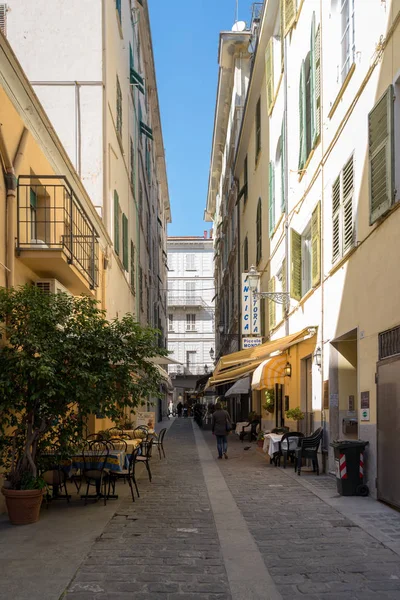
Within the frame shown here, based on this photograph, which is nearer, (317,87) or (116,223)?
(317,87)

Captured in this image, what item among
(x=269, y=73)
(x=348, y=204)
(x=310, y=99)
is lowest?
(x=348, y=204)

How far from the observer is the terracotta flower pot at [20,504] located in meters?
8.61

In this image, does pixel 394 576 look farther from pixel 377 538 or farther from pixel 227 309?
pixel 227 309

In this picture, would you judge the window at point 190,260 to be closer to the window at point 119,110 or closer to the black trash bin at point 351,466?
the window at point 119,110

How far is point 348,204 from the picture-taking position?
11.7 metres

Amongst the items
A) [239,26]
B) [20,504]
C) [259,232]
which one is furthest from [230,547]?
[239,26]

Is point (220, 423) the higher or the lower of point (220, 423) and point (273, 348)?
the lower

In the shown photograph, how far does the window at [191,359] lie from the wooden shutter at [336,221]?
60.8 m

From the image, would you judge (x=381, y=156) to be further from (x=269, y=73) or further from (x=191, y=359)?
(x=191, y=359)

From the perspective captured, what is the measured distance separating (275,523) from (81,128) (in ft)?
38.8

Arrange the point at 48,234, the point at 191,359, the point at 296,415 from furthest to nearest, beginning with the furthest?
the point at 191,359
the point at 296,415
the point at 48,234

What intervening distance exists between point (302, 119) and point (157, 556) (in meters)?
11.5

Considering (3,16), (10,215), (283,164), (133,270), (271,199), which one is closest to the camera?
(10,215)

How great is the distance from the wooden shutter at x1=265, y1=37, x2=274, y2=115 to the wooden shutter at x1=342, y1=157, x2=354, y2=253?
9792 millimetres
